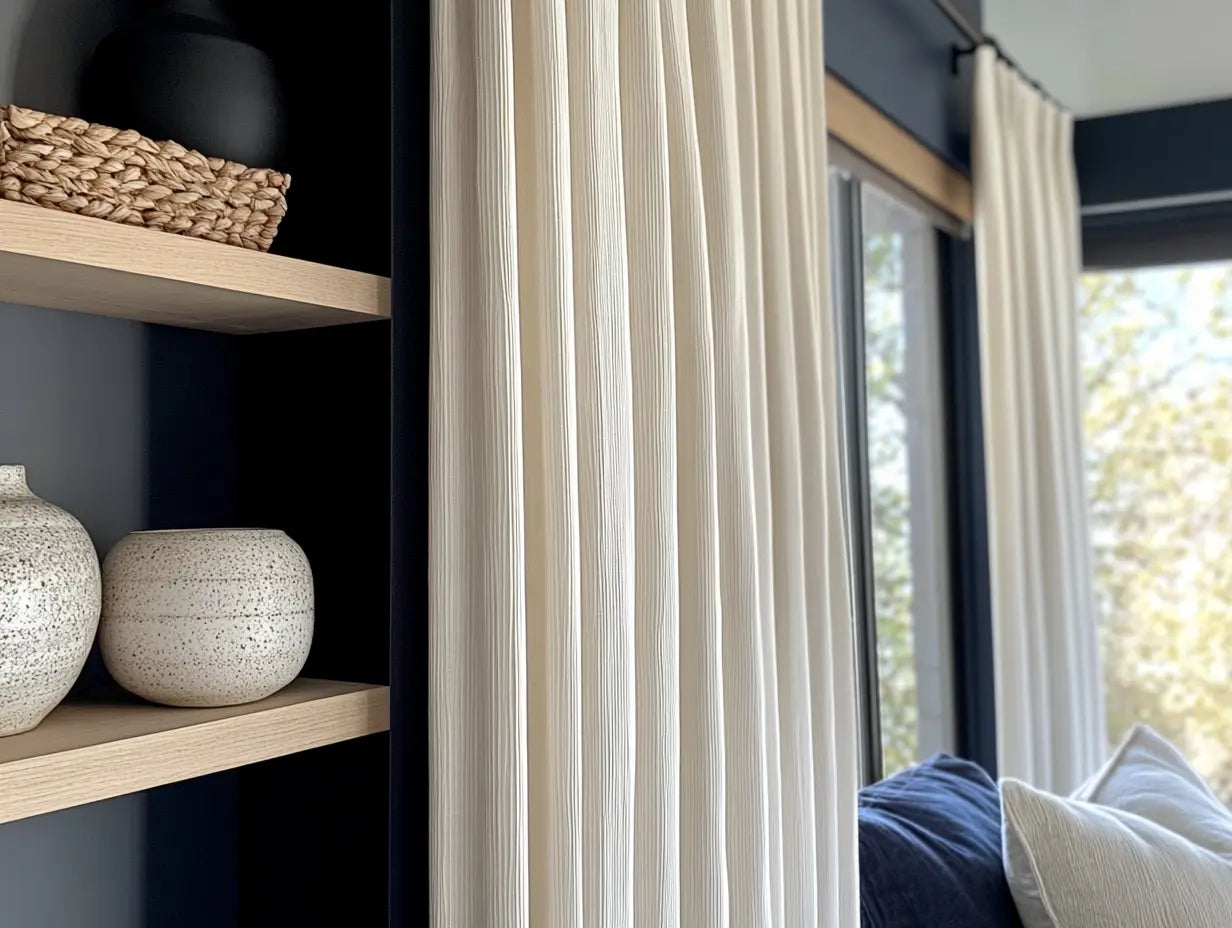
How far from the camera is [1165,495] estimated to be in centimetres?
292

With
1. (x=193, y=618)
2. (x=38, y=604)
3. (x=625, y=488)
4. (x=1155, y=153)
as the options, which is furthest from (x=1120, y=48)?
(x=38, y=604)

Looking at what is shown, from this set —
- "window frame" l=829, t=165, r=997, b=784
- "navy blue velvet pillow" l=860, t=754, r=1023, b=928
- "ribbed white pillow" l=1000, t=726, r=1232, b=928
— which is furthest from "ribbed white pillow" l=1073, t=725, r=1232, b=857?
"window frame" l=829, t=165, r=997, b=784

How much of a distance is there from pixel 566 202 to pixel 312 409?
280 millimetres

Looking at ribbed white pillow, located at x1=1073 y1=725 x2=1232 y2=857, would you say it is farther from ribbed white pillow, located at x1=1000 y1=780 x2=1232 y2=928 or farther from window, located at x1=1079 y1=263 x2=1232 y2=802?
window, located at x1=1079 y1=263 x2=1232 y2=802

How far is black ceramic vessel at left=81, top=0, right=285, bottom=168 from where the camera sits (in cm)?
91

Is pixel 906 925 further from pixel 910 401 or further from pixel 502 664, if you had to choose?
pixel 910 401

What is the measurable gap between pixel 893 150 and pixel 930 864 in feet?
4.05

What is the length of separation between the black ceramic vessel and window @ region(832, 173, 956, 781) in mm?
1628

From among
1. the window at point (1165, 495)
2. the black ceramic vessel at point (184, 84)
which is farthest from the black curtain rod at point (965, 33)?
the black ceramic vessel at point (184, 84)

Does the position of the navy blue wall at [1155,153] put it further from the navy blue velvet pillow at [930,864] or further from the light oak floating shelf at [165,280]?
the light oak floating shelf at [165,280]

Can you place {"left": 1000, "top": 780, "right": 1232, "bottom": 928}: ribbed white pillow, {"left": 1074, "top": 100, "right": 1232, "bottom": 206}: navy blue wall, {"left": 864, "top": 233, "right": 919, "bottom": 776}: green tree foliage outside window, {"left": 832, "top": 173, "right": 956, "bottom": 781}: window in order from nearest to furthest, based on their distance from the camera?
{"left": 1000, "top": 780, "right": 1232, "bottom": 928}: ribbed white pillow → {"left": 832, "top": 173, "right": 956, "bottom": 781}: window → {"left": 864, "top": 233, "right": 919, "bottom": 776}: green tree foliage outside window → {"left": 1074, "top": 100, "right": 1232, "bottom": 206}: navy blue wall

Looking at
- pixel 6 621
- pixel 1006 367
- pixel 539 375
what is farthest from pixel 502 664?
pixel 1006 367

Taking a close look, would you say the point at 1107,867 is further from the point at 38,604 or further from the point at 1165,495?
the point at 1165,495

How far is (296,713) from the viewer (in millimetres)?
909
